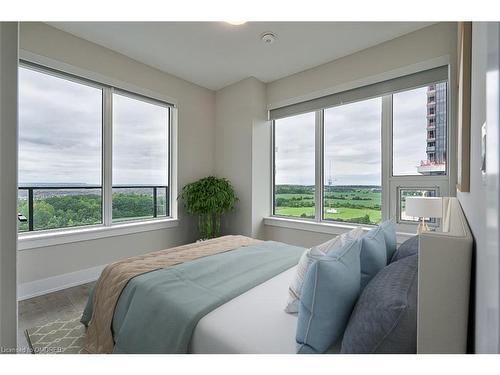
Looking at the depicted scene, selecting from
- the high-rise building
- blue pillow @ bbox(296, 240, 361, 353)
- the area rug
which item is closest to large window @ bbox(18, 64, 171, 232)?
the area rug

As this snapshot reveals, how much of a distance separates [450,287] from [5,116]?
1.35m

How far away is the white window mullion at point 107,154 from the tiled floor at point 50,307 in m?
0.85

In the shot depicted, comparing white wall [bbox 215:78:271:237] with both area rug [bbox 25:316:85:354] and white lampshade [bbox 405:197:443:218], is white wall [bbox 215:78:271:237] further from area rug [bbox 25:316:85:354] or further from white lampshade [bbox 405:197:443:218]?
area rug [bbox 25:316:85:354]

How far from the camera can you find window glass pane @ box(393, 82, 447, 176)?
2.56 metres

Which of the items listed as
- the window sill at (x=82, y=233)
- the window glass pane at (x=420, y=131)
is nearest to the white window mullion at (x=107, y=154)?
the window sill at (x=82, y=233)

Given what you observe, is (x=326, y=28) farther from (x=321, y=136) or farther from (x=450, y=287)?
(x=450, y=287)

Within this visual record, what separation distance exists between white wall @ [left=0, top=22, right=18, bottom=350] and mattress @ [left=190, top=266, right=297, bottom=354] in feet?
2.20

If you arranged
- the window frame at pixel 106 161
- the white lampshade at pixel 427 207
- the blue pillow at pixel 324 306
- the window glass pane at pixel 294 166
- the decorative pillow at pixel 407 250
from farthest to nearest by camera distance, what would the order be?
the window glass pane at pixel 294 166 < the window frame at pixel 106 161 < the white lampshade at pixel 427 207 < the decorative pillow at pixel 407 250 < the blue pillow at pixel 324 306

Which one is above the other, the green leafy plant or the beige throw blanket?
the green leafy plant

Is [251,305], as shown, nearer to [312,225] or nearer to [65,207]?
[312,225]

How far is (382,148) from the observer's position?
2.94m

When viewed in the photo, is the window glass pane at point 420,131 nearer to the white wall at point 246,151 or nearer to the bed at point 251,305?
the bed at point 251,305

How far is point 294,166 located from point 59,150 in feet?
9.89

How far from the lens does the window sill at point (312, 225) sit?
10.2 ft
